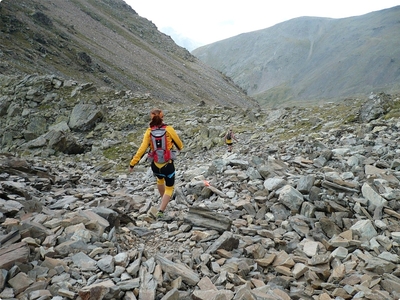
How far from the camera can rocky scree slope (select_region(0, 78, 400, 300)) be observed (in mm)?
5465

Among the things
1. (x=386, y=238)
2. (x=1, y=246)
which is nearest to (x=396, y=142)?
(x=386, y=238)

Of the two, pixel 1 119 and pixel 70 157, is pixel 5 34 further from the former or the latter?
pixel 70 157

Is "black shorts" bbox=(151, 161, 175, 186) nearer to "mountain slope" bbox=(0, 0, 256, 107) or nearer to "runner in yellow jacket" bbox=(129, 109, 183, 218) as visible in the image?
"runner in yellow jacket" bbox=(129, 109, 183, 218)

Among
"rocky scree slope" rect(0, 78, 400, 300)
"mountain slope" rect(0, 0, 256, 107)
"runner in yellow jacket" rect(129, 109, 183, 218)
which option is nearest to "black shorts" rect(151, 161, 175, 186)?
"runner in yellow jacket" rect(129, 109, 183, 218)

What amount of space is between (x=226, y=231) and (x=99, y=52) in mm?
87348

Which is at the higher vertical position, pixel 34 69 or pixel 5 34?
pixel 5 34

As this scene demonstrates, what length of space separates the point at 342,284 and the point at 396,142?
943cm

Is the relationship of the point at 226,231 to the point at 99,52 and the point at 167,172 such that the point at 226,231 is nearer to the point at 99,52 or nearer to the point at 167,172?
the point at 167,172

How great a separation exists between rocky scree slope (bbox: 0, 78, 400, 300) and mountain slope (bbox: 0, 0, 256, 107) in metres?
45.8

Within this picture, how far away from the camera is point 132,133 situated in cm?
2708

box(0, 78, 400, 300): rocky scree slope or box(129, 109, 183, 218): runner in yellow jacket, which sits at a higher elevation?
box(129, 109, 183, 218): runner in yellow jacket

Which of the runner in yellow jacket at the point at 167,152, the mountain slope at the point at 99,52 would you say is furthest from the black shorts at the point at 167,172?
the mountain slope at the point at 99,52

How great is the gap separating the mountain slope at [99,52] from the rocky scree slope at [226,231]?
45.8m

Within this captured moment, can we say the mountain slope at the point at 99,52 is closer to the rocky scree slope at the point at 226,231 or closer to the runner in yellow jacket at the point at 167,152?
the rocky scree slope at the point at 226,231
